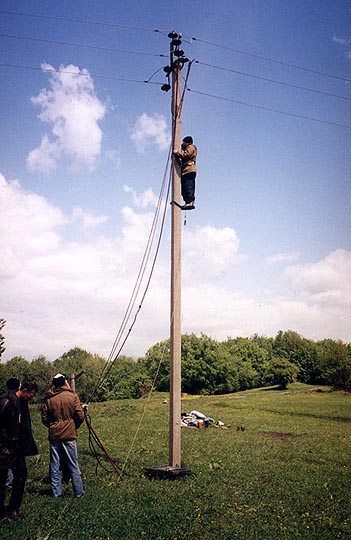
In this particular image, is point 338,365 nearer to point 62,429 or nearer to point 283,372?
point 283,372

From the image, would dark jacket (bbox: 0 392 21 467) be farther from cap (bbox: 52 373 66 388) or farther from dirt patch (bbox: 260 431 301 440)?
dirt patch (bbox: 260 431 301 440)

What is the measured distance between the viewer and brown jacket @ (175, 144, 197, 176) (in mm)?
11203

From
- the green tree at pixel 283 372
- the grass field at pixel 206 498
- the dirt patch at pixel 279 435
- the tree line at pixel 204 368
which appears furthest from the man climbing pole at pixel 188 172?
the green tree at pixel 283 372

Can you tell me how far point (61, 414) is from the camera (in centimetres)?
914

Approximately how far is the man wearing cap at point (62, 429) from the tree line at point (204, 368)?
50.6 meters

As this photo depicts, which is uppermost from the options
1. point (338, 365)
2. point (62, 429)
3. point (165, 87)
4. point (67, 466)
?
point (165, 87)

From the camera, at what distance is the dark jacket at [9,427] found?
7355 mm

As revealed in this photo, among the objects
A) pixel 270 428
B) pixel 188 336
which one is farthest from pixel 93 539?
pixel 188 336

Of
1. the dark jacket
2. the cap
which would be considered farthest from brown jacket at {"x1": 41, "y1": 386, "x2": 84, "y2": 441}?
the dark jacket

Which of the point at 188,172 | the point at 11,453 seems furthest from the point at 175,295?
the point at 11,453

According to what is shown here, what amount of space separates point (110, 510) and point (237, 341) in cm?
11249

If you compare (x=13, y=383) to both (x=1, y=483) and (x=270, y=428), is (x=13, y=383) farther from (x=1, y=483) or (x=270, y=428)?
(x=270, y=428)

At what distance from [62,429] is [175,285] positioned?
4486 millimetres

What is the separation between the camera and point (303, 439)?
786 inches
